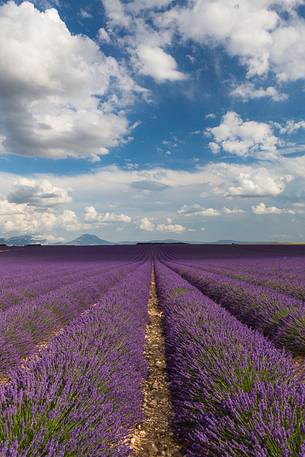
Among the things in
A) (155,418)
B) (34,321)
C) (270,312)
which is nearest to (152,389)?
(155,418)

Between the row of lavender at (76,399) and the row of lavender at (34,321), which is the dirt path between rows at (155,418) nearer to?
the row of lavender at (76,399)

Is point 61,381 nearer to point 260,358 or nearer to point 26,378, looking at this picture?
point 26,378

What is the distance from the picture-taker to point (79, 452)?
5.81ft

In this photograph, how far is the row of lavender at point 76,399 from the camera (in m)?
1.77

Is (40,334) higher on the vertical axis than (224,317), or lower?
lower

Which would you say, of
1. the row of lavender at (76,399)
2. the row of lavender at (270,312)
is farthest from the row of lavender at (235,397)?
the row of lavender at (270,312)

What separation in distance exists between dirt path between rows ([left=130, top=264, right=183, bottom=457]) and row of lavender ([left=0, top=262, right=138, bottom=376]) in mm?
1894

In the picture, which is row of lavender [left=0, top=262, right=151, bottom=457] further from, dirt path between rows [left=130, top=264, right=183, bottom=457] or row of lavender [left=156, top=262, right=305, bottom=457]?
row of lavender [left=156, top=262, right=305, bottom=457]

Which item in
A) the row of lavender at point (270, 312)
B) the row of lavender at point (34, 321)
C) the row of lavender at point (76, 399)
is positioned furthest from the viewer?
the row of lavender at point (270, 312)

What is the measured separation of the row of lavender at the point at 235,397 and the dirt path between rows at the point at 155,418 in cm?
12

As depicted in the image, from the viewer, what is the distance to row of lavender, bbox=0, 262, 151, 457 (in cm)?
177

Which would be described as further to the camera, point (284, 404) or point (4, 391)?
point (4, 391)

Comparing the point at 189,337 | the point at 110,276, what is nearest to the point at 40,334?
the point at 189,337

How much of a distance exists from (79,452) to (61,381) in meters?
0.71
